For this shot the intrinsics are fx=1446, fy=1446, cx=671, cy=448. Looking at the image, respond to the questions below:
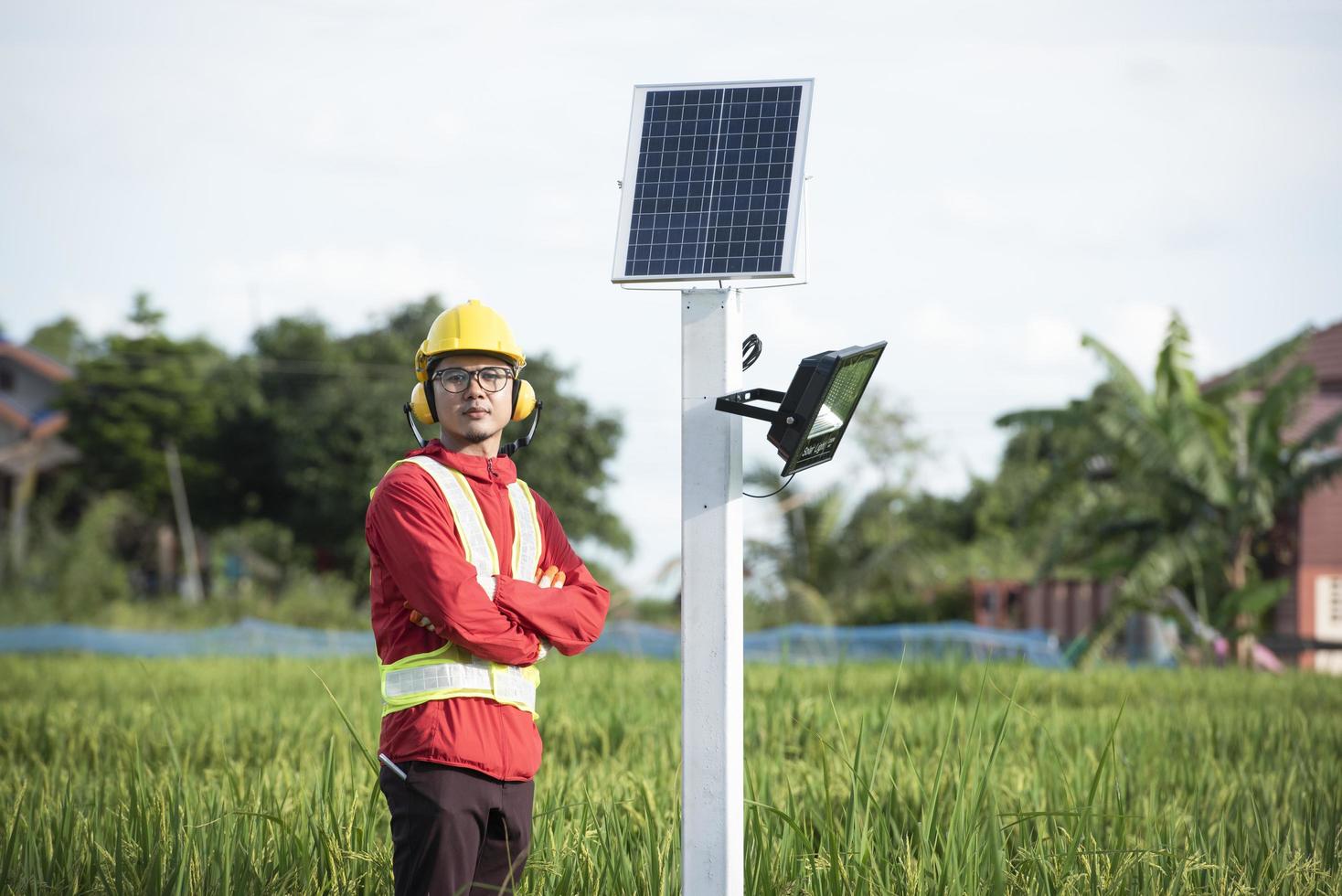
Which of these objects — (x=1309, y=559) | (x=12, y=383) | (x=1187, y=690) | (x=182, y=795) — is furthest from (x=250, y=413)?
(x=182, y=795)

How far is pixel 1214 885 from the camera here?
4.20 m

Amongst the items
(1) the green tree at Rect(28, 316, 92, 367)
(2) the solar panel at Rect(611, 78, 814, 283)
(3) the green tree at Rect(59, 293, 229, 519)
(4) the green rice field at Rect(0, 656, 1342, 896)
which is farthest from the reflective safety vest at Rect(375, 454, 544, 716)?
(1) the green tree at Rect(28, 316, 92, 367)

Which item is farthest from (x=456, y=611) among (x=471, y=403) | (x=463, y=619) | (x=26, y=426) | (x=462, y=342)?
(x=26, y=426)

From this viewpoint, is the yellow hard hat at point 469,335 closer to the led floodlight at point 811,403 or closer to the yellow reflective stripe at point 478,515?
the yellow reflective stripe at point 478,515

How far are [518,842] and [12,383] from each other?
4988 cm

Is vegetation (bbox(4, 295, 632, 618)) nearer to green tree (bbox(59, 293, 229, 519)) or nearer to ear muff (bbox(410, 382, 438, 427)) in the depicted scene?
green tree (bbox(59, 293, 229, 519))

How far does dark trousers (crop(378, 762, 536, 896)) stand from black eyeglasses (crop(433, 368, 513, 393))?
910 millimetres

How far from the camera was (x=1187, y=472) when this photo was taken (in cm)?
1866

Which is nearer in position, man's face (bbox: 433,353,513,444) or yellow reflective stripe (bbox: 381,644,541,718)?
yellow reflective stripe (bbox: 381,644,541,718)

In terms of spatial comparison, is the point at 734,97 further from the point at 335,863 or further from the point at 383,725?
the point at 335,863

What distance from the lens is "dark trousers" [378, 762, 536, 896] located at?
3.26 meters

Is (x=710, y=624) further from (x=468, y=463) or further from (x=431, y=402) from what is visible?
(x=431, y=402)

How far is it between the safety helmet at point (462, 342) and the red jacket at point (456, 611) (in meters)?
0.16

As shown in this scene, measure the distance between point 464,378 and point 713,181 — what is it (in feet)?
2.59
